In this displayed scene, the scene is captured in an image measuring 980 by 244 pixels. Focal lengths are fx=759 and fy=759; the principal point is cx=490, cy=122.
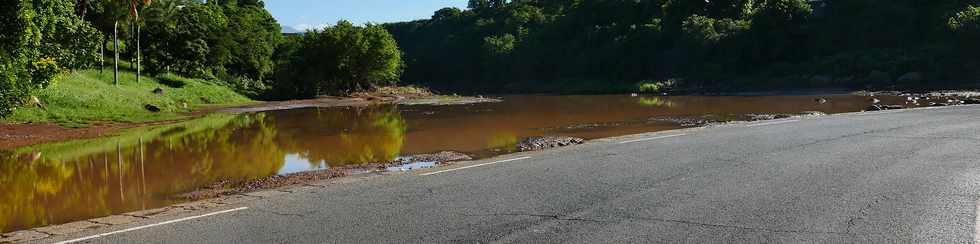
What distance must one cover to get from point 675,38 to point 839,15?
23827mm

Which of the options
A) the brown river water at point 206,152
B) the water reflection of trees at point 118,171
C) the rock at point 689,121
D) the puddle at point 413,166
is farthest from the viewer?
the rock at point 689,121

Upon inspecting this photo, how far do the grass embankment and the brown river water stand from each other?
11.4 ft

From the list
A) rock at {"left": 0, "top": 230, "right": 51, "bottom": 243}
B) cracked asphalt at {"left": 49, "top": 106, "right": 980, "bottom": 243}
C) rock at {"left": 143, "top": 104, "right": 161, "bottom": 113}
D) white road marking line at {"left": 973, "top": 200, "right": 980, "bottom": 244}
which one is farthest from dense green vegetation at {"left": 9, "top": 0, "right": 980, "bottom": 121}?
white road marking line at {"left": 973, "top": 200, "right": 980, "bottom": 244}

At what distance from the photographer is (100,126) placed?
30.1 m

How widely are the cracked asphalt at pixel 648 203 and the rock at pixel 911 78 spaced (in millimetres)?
57746

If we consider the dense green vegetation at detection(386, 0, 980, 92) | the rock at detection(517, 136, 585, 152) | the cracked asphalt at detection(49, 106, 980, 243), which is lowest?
the rock at detection(517, 136, 585, 152)

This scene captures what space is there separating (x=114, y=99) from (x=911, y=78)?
64.0 meters

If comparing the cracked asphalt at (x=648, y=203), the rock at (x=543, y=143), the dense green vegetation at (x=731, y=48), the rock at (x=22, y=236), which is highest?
the dense green vegetation at (x=731, y=48)

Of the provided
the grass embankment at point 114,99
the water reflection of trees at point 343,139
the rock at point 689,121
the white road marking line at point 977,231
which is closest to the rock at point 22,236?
the water reflection of trees at point 343,139

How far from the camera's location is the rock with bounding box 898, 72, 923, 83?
221ft

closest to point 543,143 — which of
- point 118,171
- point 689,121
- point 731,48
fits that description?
point 118,171

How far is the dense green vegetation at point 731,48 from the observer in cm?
7306

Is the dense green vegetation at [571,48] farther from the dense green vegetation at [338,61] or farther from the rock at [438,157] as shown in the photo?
the rock at [438,157]

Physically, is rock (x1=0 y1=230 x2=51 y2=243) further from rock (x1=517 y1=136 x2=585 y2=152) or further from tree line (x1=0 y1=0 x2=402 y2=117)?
tree line (x1=0 y1=0 x2=402 y2=117)
